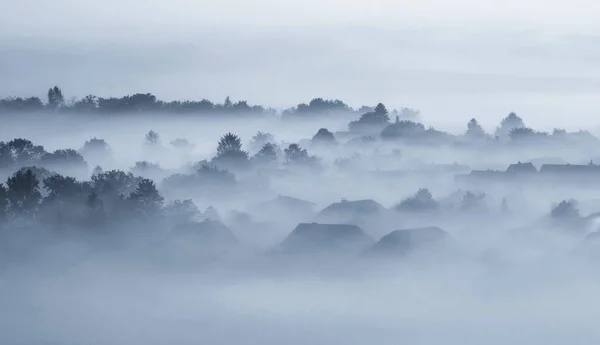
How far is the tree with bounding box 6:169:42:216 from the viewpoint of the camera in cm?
7875

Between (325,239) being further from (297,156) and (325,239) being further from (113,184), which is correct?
(297,156)

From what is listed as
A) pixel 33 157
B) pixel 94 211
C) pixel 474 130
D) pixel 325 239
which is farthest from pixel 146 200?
pixel 474 130

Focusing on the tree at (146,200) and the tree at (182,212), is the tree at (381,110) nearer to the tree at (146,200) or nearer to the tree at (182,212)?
the tree at (182,212)

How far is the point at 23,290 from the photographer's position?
76.4 m

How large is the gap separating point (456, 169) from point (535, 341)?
4898 cm

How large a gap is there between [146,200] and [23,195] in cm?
1063

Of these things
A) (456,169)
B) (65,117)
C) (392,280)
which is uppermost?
(65,117)

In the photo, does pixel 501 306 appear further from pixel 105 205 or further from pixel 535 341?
pixel 105 205

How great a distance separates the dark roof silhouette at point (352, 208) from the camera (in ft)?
304

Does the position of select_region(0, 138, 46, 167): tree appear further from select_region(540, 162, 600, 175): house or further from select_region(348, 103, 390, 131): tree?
select_region(540, 162, 600, 175): house

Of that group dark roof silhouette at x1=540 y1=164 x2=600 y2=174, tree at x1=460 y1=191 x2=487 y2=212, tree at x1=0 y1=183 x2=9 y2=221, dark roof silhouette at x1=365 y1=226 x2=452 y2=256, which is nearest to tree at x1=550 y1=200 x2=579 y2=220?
tree at x1=460 y1=191 x2=487 y2=212

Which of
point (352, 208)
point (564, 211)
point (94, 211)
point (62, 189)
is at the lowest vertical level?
point (94, 211)

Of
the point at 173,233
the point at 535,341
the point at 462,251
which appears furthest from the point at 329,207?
the point at 535,341

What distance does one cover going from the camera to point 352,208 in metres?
93.7
